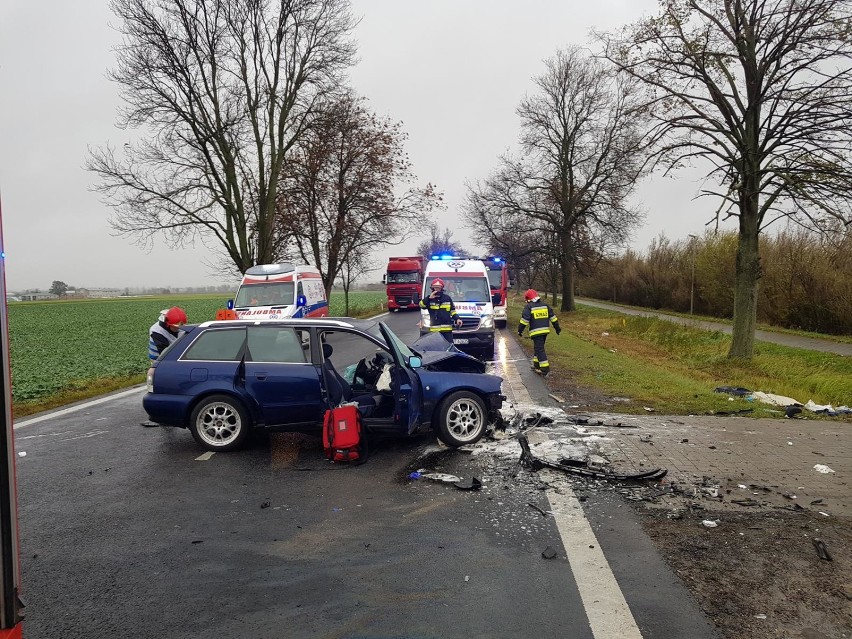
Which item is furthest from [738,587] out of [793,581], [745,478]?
[745,478]

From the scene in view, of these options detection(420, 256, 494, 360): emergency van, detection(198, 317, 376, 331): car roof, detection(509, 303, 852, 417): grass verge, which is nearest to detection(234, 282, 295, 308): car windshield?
detection(420, 256, 494, 360): emergency van

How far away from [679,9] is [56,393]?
16328 mm

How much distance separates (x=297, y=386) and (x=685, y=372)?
10.9m

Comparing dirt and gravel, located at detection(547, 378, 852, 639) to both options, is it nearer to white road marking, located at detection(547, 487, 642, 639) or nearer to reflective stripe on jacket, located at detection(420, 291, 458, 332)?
white road marking, located at detection(547, 487, 642, 639)

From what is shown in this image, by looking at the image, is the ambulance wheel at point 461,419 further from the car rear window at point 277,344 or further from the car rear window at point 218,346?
the car rear window at point 218,346

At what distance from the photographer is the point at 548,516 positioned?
476 centimetres

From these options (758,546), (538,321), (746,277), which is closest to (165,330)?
(538,321)

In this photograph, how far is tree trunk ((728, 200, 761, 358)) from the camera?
1420cm

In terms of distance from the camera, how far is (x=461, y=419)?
6.80 metres

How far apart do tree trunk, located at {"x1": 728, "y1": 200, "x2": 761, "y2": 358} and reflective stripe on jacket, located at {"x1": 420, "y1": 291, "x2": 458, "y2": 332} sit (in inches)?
295

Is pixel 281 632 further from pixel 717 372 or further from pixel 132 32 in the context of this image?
pixel 132 32

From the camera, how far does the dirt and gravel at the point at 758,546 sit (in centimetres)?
327

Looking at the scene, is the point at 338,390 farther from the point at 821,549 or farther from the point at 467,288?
the point at 467,288

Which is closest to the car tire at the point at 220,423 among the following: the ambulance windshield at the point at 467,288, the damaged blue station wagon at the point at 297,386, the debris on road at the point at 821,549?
the damaged blue station wagon at the point at 297,386
